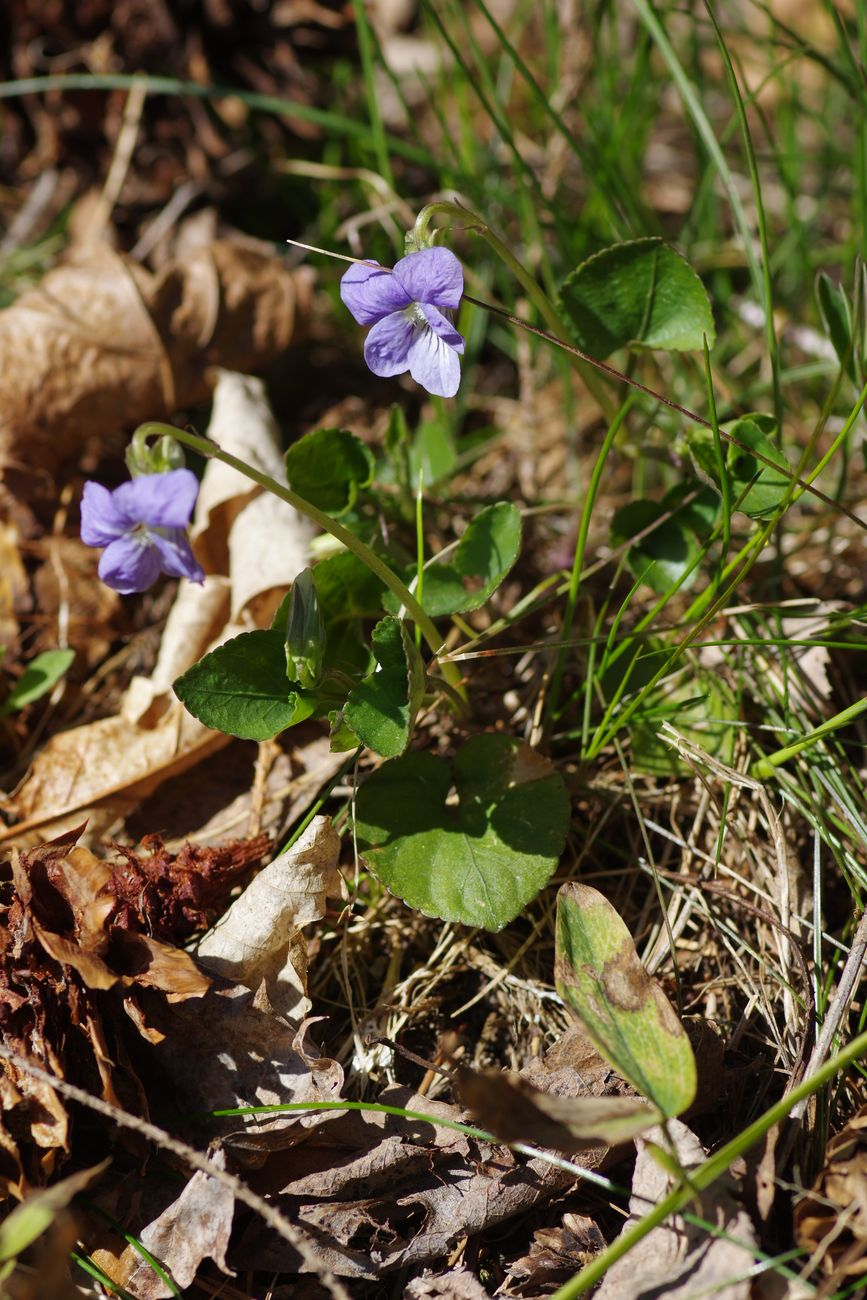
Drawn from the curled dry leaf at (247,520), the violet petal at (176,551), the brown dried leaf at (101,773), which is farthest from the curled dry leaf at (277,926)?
the curled dry leaf at (247,520)

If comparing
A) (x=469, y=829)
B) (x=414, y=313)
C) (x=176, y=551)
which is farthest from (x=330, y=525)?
(x=469, y=829)

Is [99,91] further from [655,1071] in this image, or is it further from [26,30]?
[655,1071]

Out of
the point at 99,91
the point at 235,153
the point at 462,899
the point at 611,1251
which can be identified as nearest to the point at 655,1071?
the point at 611,1251

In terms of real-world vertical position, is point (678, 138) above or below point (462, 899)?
above

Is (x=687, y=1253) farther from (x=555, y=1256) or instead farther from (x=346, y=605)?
(x=346, y=605)

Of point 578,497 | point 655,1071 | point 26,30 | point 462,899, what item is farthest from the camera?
point 26,30

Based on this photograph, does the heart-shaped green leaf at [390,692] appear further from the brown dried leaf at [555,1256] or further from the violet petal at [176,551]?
the brown dried leaf at [555,1256]
